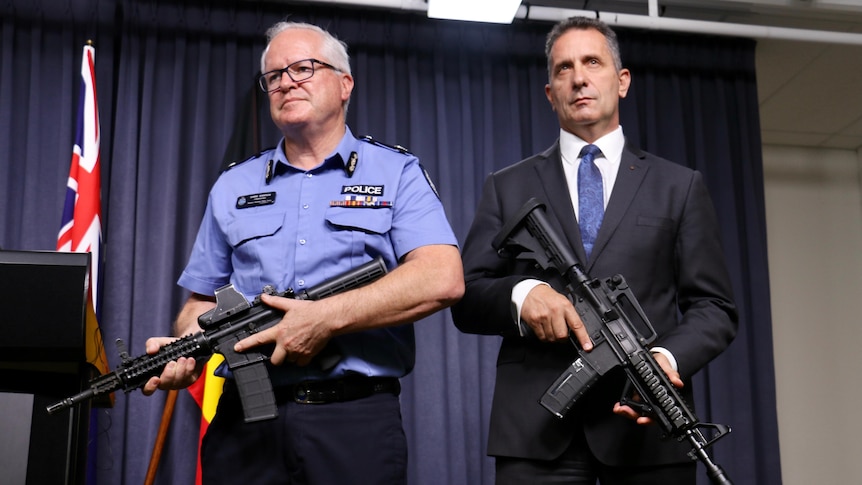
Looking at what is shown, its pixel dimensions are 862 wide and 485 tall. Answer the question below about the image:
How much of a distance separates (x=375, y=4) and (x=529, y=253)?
2320 millimetres

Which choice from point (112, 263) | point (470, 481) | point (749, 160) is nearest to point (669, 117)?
point (749, 160)

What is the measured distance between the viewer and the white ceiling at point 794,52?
411 cm

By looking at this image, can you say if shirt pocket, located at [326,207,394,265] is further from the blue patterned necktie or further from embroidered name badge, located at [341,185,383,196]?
the blue patterned necktie

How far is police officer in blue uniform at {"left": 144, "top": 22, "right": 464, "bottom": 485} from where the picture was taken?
167cm

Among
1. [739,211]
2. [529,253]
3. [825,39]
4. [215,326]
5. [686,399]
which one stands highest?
[825,39]

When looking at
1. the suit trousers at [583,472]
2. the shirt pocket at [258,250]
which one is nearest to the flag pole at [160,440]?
the shirt pocket at [258,250]

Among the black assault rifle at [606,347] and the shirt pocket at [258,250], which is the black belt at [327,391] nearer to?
the shirt pocket at [258,250]

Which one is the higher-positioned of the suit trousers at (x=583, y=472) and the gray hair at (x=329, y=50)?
the gray hair at (x=329, y=50)

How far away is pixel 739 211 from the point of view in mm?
4492

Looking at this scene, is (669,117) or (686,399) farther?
(669,117)

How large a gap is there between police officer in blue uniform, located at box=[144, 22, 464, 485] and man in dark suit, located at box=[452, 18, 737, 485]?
6.8 inches

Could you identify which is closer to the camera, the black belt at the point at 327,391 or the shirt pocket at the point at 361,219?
the black belt at the point at 327,391

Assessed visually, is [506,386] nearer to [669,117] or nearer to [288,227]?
[288,227]

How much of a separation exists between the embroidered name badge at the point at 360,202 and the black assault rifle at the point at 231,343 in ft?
0.55
